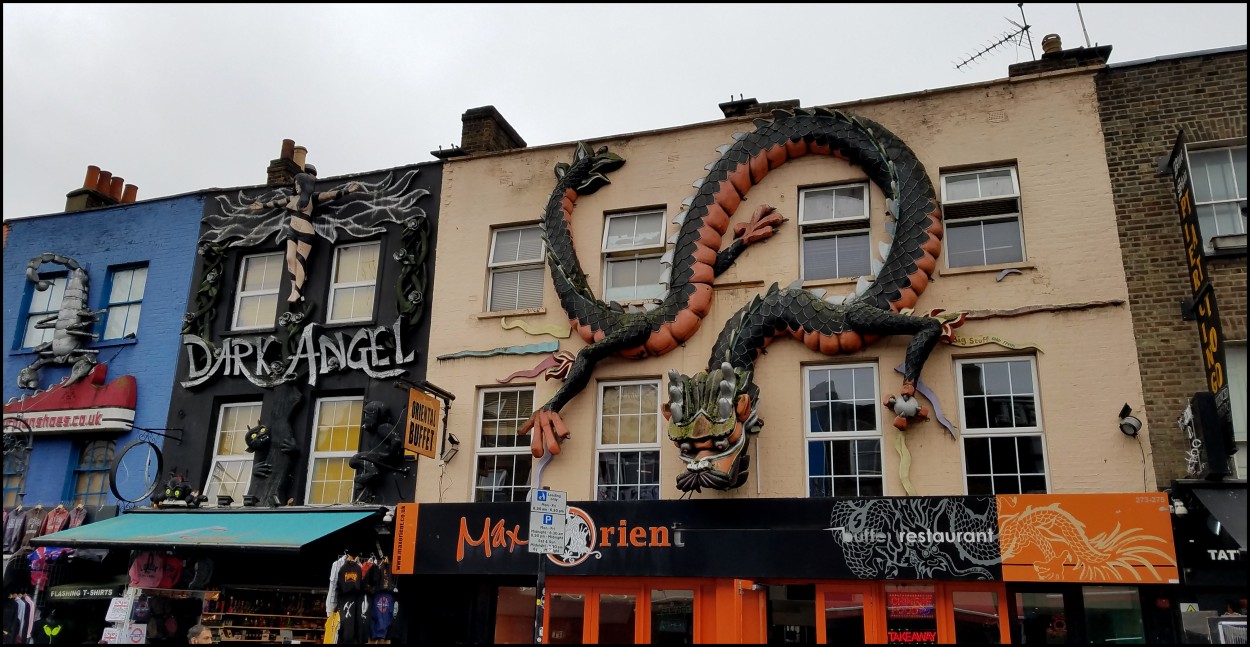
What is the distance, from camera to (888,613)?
11727 mm

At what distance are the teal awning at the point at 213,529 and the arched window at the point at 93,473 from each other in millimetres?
1449

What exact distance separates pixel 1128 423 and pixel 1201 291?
1.67 meters

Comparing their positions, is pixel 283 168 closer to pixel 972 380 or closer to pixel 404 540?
pixel 404 540

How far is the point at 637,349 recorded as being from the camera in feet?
44.9

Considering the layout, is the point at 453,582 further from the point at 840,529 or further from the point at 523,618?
the point at 840,529

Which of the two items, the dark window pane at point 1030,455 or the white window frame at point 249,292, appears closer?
the dark window pane at point 1030,455

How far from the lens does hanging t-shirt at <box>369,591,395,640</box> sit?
13266 millimetres

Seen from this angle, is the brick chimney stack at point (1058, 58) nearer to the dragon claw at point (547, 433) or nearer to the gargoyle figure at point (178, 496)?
the dragon claw at point (547, 433)

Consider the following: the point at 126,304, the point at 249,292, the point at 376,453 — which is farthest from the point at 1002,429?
the point at 126,304

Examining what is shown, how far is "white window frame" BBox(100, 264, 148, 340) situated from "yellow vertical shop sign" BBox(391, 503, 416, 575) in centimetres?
698

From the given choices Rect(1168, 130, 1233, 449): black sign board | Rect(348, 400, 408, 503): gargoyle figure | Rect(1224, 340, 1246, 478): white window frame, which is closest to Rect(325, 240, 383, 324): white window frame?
Rect(348, 400, 408, 503): gargoyle figure

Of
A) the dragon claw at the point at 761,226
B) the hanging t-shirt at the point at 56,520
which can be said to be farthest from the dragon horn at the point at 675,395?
the hanging t-shirt at the point at 56,520

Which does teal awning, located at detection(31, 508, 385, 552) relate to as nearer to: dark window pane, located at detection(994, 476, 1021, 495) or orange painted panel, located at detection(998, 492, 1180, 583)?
dark window pane, located at detection(994, 476, 1021, 495)

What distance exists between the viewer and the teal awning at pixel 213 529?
13.3 m
